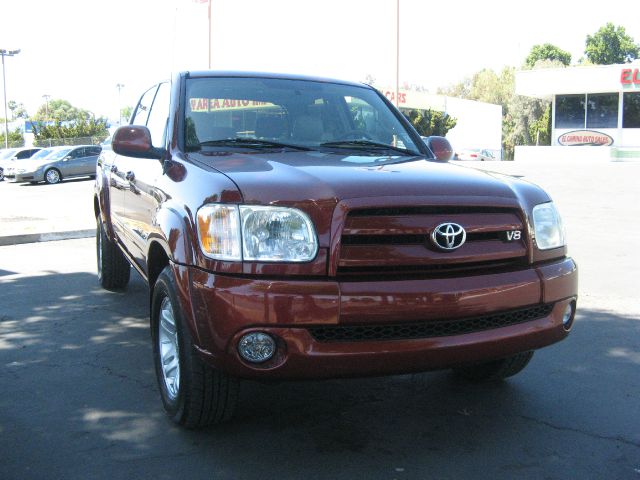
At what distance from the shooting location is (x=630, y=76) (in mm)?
35781

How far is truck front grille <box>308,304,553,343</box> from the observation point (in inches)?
116

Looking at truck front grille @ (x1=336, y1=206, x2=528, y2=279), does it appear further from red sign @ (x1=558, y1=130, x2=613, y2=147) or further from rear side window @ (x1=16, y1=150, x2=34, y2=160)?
red sign @ (x1=558, y1=130, x2=613, y2=147)

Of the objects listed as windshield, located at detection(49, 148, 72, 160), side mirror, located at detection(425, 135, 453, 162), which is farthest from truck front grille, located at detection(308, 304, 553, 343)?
windshield, located at detection(49, 148, 72, 160)

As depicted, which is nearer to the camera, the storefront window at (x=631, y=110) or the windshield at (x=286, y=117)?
the windshield at (x=286, y=117)

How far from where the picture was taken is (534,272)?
332 cm

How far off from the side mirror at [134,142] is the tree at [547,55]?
7255 cm

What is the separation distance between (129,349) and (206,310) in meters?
2.22

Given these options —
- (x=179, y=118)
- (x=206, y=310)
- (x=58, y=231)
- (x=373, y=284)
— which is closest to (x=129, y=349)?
(x=179, y=118)

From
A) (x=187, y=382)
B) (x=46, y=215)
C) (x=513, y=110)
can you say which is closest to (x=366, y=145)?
(x=187, y=382)

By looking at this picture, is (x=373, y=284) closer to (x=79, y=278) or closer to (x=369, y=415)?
(x=369, y=415)

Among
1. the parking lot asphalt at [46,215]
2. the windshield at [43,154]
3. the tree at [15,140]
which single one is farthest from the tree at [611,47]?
the parking lot asphalt at [46,215]

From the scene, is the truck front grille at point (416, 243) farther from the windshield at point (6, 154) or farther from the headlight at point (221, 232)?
the windshield at point (6, 154)

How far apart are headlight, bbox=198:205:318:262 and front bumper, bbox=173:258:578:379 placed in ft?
0.37

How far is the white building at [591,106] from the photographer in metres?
36.1
